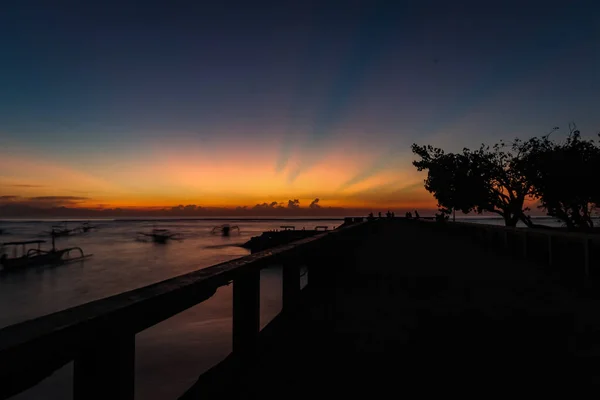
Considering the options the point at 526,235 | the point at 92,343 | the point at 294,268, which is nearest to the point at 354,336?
the point at 294,268

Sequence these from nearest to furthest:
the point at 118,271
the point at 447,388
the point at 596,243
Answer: the point at 447,388, the point at 596,243, the point at 118,271

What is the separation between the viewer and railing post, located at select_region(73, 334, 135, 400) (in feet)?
6.07

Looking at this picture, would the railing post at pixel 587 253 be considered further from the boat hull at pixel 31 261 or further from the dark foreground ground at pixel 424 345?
the boat hull at pixel 31 261

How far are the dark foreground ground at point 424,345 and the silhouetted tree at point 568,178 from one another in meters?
16.8

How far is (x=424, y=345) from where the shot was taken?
4785 millimetres

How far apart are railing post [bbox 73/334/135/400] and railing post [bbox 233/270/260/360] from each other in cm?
157

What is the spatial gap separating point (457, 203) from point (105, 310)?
3048 centimetres

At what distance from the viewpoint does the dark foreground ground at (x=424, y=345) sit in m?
3.60

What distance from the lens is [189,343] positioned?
51.3 ft

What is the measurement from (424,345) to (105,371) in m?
3.80

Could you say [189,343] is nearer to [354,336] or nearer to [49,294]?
[354,336]

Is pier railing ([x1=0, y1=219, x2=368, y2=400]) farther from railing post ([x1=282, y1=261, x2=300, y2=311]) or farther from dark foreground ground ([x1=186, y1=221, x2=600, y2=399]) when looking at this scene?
railing post ([x1=282, y1=261, x2=300, y2=311])

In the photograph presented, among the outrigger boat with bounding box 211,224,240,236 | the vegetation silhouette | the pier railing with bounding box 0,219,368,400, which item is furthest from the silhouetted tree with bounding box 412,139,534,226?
the outrigger boat with bounding box 211,224,240,236

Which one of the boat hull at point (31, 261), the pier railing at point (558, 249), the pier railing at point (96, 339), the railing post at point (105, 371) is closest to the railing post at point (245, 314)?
the pier railing at point (96, 339)
